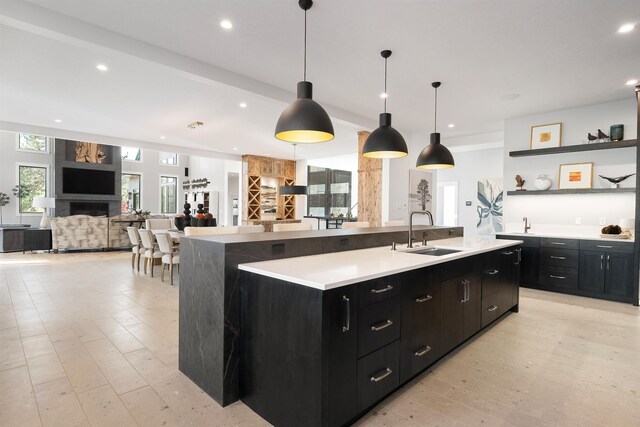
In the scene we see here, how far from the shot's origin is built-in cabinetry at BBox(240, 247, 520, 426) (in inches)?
63.7

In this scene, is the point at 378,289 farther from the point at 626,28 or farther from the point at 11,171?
the point at 11,171

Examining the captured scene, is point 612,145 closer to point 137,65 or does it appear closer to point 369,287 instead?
point 369,287

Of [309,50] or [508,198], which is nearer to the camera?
[309,50]

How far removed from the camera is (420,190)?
7.52 m

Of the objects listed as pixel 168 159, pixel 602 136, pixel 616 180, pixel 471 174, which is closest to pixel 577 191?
pixel 616 180

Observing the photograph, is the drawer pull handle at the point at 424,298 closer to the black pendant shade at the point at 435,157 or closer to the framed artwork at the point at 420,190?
the black pendant shade at the point at 435,157

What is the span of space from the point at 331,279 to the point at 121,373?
1.86 meters

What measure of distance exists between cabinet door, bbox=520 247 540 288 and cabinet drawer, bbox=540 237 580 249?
5.5 inches

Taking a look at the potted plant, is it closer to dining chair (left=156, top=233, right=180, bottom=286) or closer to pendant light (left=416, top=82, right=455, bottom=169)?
dining chair (left=156, top=233, right=180, bottom=286)

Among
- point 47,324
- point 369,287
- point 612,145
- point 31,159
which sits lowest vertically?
point 47,324

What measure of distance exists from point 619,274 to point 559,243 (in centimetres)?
75

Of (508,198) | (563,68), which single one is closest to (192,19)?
(563,68)

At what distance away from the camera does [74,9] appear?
9.58 feet

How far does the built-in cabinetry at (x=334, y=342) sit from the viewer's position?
1.62 m
